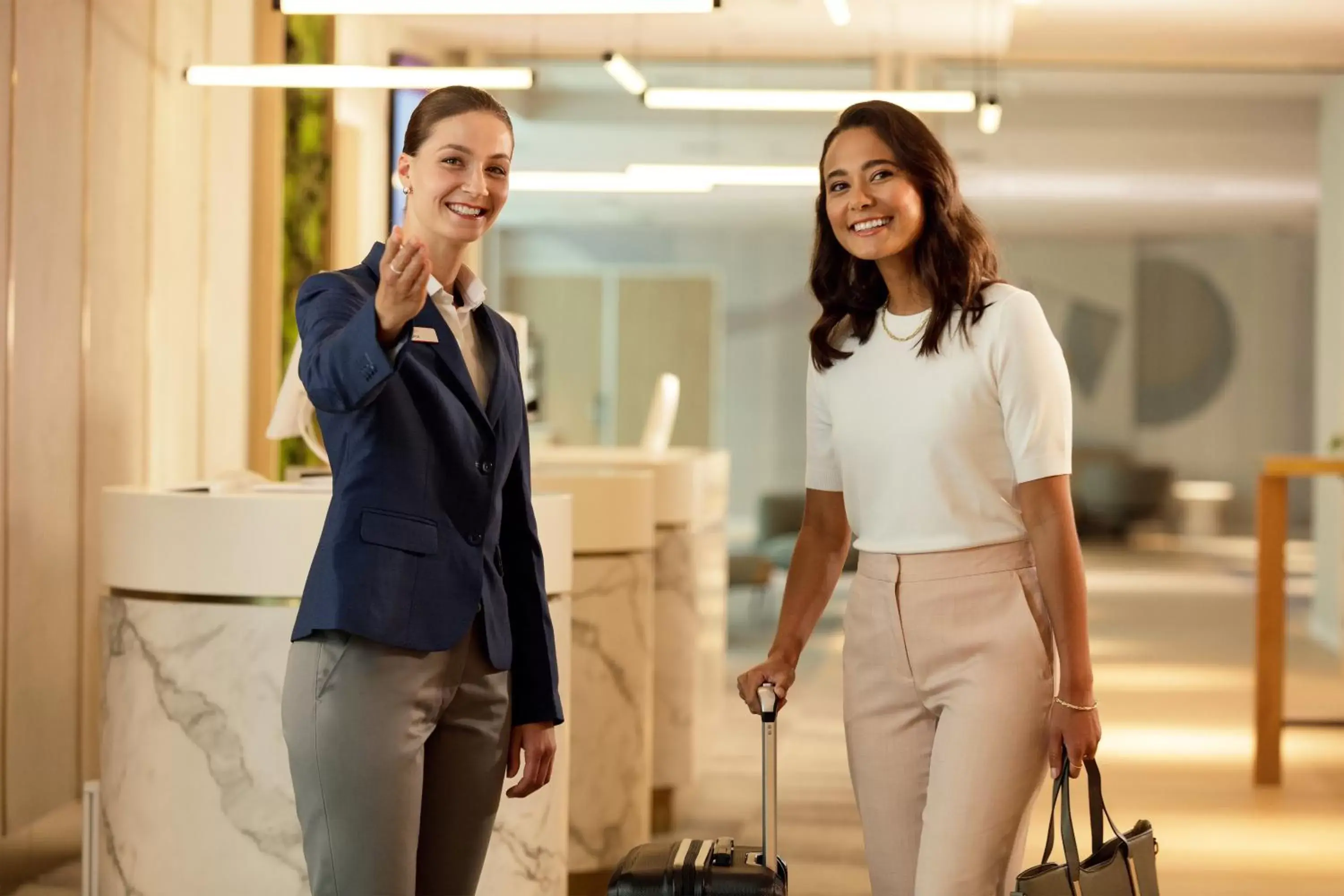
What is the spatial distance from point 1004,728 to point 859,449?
45 centimetres

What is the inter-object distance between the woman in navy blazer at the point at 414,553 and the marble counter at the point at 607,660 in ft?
8.13

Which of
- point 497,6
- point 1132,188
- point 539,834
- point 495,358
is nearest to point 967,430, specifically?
point 495,358

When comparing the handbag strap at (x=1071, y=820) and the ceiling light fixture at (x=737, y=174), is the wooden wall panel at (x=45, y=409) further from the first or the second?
the ceiling light fixture at (x=737, y=174)

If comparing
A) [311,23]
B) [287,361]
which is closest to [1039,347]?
[287,361]

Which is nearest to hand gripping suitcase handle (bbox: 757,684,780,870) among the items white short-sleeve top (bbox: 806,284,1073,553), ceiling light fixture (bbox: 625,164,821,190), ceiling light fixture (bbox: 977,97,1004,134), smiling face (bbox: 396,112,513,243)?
white short-sleeve top (bbox: 806,284,1073,553)

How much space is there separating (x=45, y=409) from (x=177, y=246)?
4.69 feet

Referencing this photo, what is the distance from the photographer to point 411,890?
2033 mm

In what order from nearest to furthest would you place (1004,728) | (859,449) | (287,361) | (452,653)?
(452,653)
(1004,728)
(859,449)
(287,361)

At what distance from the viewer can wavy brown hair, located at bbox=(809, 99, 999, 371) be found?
2.29 m

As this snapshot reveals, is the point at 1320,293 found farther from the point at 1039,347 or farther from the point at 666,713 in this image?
the point at 1039,347

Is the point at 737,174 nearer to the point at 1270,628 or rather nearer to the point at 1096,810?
the point at 1270,628

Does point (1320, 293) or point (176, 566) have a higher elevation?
point (1320, 293)

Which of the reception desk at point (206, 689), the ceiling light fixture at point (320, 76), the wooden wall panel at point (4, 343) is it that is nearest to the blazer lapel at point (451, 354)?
the reception desk at point (206, 689)

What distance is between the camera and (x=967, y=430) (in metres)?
2.26
